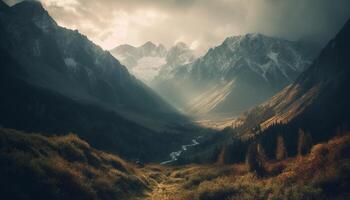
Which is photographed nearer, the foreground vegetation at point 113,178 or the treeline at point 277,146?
the foreground vegetation at point 113,178

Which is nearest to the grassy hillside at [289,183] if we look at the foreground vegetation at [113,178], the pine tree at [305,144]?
the foreground vegetation at [113,178]

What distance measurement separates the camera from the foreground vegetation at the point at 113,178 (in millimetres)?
51094

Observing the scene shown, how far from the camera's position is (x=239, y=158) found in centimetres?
14912

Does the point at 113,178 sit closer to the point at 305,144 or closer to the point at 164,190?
the point at 164,190

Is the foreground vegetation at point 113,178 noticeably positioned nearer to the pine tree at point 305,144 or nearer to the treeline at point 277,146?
the pine tree at point 305,144

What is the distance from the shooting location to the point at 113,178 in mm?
75750

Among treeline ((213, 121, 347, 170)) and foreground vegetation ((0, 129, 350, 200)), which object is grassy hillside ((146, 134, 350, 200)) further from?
treeline ((213, 121, 347, 170))

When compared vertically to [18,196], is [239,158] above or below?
above

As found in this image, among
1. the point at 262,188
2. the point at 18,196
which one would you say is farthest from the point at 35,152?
the point at 262,188

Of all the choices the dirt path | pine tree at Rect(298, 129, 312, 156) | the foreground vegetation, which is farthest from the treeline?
the foreground vegetation

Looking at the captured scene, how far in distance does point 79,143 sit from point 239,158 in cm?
8333

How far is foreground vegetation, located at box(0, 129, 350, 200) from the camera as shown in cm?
5109

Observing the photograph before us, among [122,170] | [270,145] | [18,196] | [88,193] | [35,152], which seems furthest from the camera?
[270,145]

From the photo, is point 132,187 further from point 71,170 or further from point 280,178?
point 280,178
